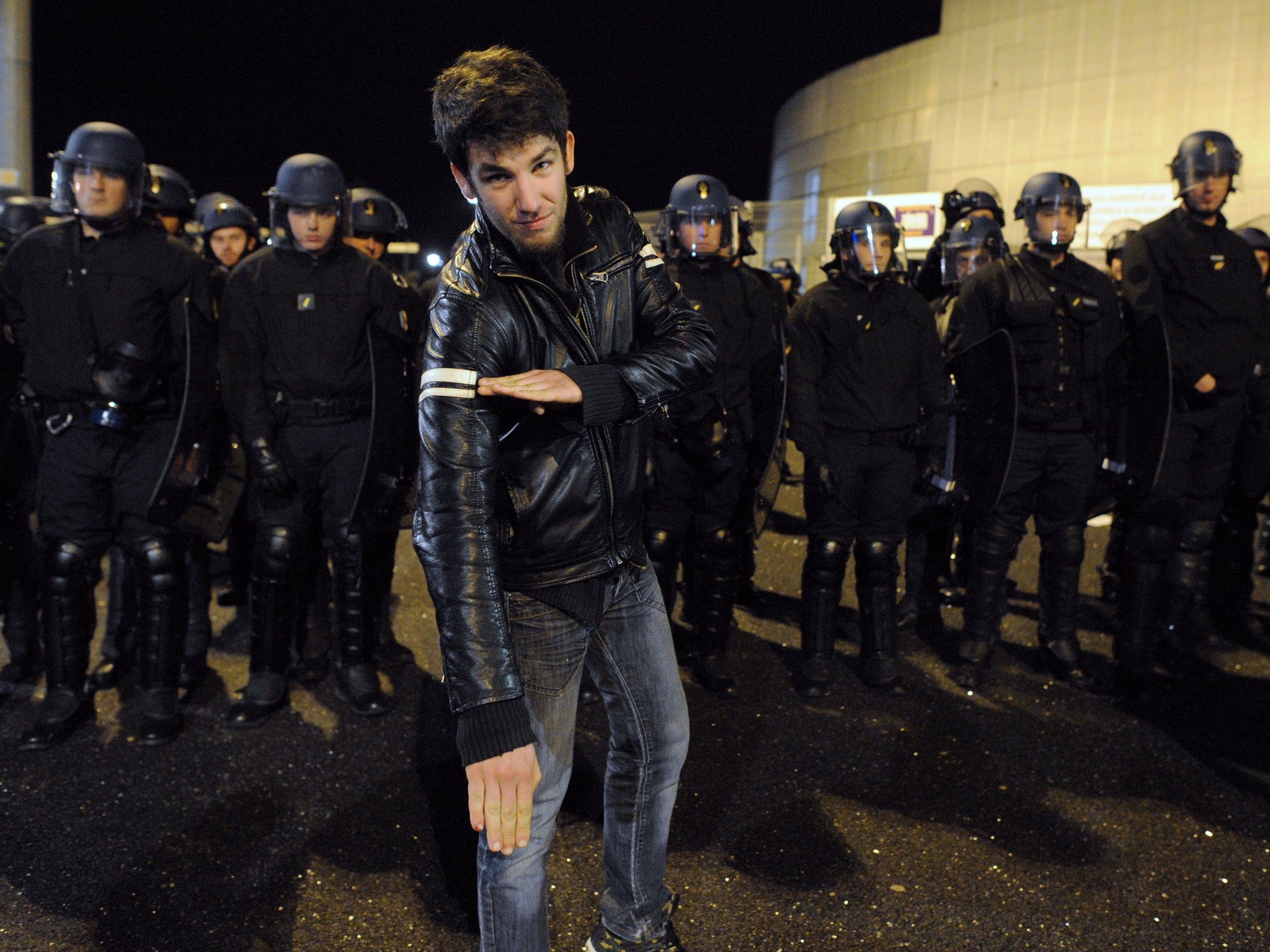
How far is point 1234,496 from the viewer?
5.52 metres

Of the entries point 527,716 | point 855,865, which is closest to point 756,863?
point 855,865

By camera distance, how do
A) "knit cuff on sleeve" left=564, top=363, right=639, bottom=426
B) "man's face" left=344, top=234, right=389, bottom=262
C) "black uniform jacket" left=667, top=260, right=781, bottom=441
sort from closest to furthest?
1. "knit cuff on sleeve" left=564, top=363, right=639, bottom=426
2. "black uniform jacket" left=667, top=260, right=781, bottom=441
3. "man's face" left=344, top=234, right=389, bottom=262

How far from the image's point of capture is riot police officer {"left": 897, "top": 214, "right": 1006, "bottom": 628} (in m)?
5.27

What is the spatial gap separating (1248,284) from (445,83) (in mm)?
4330

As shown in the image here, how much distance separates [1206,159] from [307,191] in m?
4.01

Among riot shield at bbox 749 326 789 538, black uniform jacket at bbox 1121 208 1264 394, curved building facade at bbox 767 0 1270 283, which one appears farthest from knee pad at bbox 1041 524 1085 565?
curved building facade at bbox 767 0 1270 283

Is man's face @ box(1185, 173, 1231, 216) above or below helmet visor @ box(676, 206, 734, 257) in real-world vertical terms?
above

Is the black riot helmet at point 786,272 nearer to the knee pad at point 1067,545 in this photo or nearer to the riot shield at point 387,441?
the knee pad at point 1067,545

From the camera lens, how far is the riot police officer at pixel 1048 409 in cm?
455

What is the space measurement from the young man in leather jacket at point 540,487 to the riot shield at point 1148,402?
3.26 meters

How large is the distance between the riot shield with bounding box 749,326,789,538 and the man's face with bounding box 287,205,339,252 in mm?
2128

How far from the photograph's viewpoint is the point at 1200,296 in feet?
15.1

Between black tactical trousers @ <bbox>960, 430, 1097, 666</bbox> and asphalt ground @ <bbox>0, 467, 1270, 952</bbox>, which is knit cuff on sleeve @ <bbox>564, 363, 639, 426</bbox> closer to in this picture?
asphalt ground @ <bbox>0, 467, 1270, 952</bbox>

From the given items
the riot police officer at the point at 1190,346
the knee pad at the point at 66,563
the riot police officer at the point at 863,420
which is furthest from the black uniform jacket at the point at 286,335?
the riot police officer at the point at 1190,346
